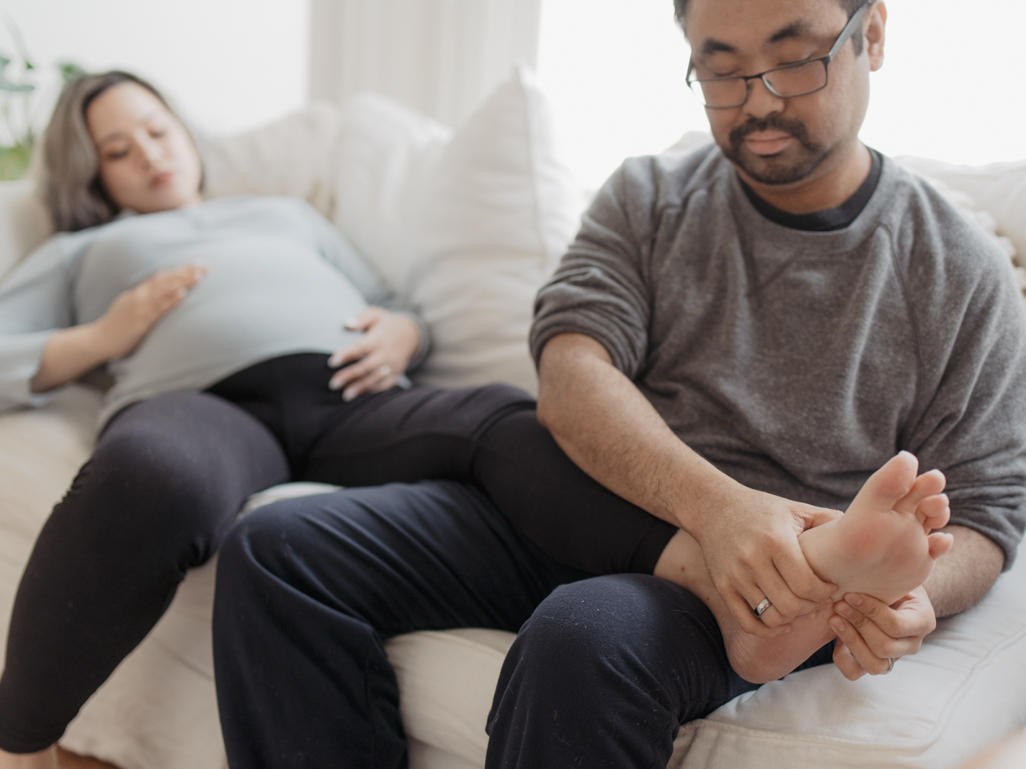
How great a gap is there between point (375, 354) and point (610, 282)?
45cm

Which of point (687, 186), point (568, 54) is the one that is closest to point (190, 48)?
point (568, 54)

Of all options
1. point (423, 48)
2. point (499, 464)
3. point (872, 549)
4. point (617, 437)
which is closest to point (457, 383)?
point (499, 464)

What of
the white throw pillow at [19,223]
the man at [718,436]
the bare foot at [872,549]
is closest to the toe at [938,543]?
the bare foot at [872,549]

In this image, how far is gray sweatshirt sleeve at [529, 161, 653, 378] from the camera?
1.10 meters

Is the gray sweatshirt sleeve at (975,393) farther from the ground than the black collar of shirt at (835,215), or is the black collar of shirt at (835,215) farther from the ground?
the black collar of shirt at (835,215)

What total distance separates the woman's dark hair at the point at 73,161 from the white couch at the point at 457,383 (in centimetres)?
8

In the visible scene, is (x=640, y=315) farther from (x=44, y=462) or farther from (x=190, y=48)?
(x=190, y=48)

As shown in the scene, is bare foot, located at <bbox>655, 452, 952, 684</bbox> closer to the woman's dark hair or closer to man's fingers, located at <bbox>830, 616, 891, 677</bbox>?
man's fingers, located at <bbox>830, 616, 891, 677</bbox>

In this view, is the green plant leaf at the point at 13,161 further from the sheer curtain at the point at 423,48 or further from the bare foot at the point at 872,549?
the bare foot at the point at 872,549

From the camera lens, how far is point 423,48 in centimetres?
264

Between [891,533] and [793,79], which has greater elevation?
[793,79]

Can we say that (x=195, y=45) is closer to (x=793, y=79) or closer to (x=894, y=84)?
(x=894, y=84)

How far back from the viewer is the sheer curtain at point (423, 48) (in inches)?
96.3

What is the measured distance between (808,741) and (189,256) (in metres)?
1.19
